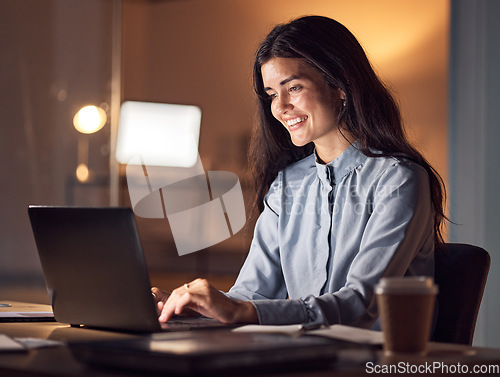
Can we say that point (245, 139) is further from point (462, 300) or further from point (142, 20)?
point (462, 300)

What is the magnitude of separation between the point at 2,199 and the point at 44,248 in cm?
249

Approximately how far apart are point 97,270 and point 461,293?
0.78 m

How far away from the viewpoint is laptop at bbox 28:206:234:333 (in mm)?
1107

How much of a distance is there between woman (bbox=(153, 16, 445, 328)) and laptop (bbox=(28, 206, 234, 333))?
1.38 feet

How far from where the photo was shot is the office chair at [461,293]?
1.50m

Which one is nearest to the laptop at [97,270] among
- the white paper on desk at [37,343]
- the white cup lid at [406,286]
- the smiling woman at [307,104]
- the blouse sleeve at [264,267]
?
the white paper on desk at [37,343]

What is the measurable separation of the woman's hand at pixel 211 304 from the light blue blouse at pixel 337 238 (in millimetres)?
25

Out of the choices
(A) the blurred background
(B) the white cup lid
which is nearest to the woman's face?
(B) the white cup lid

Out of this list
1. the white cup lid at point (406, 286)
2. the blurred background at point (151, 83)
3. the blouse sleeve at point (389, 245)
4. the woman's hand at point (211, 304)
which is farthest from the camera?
the blurred background at point (151, 83)

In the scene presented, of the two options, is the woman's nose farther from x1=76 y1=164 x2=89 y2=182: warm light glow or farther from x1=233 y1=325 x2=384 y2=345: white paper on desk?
x1=76 y1=164 x2=89 y2=182: warm light glow

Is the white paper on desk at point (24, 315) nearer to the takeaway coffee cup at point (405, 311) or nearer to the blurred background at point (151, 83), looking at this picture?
the takeaway coffee cup at point (405, 311)

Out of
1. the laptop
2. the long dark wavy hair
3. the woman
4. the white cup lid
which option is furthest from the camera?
the long dark wavy hair

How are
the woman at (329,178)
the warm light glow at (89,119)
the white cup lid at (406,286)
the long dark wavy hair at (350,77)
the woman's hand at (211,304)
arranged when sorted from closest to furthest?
the white cup lid at (406,286) < the woman's hand at (211,304) < the woman at (329,178) < the long dark wavy hair at (350,77) < the warm light glow at (89,119)

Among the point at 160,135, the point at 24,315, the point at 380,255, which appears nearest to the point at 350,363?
the point at 380,255
